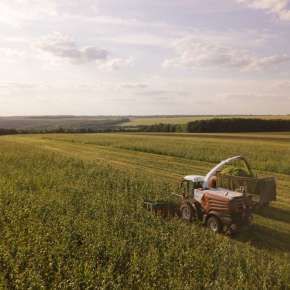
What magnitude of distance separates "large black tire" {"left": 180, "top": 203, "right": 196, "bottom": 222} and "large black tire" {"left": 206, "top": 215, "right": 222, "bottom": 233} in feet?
2.42

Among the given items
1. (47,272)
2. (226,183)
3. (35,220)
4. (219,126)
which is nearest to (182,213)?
(226,183)

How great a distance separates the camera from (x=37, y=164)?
21844 millimetres

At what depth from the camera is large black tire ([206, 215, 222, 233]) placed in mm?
10695

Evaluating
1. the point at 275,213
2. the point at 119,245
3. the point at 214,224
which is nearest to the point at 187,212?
the point at 214,224

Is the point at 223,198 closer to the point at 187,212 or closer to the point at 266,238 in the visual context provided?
the point at 187,212

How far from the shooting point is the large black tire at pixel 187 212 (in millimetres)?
11656

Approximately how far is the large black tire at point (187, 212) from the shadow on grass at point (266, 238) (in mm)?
1531

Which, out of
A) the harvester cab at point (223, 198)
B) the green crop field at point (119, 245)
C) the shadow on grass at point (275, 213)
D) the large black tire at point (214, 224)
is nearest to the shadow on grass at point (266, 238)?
the green crop field at point (119, 245)

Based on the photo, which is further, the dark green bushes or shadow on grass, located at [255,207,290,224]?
the dark green bushes

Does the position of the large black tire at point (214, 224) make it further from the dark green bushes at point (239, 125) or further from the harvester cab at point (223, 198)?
the dark green bushes at point (239, 125)

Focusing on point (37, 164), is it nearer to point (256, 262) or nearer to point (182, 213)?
point (182, 213)

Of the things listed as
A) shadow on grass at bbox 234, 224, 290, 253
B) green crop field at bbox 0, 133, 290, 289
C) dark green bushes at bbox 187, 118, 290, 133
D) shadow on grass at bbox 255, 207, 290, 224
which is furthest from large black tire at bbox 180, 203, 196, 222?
dark green bushes at bbox 187, 118, 290, 133

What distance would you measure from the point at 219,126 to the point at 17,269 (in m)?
63.6

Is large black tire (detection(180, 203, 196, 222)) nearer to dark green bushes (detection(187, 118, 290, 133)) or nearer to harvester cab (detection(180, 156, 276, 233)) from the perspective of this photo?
harvester cab (detection(180, 156, 276, 233))
